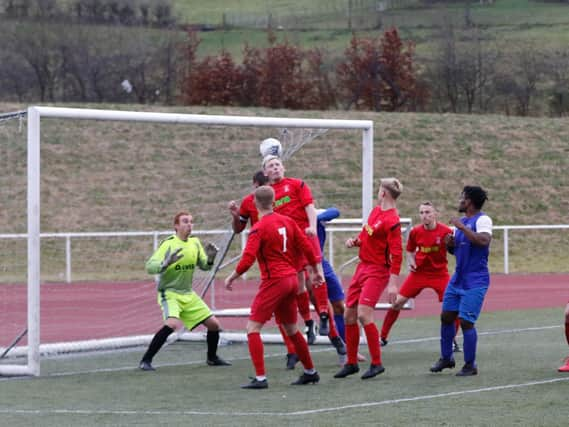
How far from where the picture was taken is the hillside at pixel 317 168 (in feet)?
94.0

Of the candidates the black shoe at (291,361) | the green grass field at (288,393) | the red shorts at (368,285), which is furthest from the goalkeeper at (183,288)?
the red shorts at (368,285)

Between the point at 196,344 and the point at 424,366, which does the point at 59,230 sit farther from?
the point at 424,366

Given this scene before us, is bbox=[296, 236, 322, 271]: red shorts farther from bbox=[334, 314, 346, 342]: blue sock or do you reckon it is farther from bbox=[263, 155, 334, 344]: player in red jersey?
bbox=[334, 314, 346, 342]: blue sock

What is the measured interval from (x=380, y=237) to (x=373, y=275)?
0.37m

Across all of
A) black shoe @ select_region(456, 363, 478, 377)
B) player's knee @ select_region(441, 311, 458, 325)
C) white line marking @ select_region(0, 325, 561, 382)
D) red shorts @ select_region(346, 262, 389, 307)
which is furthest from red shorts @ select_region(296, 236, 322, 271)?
white line marking @ select_region(0, 325, 561, 382)

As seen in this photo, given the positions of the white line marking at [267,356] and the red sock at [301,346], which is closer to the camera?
the red sock at [301,346]

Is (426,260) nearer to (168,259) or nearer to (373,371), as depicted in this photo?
(373,371)

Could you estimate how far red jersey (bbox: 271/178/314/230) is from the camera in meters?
12.5

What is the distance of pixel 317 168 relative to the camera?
34.5 meters

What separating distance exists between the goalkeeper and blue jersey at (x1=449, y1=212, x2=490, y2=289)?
9.57 feet

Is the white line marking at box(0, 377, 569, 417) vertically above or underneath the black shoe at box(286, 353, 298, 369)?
above

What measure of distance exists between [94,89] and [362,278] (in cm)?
4043

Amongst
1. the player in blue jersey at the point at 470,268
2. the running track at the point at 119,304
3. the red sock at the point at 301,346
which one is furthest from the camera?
the running track at the point at 119,304

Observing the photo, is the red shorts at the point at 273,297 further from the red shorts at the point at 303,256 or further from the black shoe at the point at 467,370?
the black shoe at the point at 467,370
